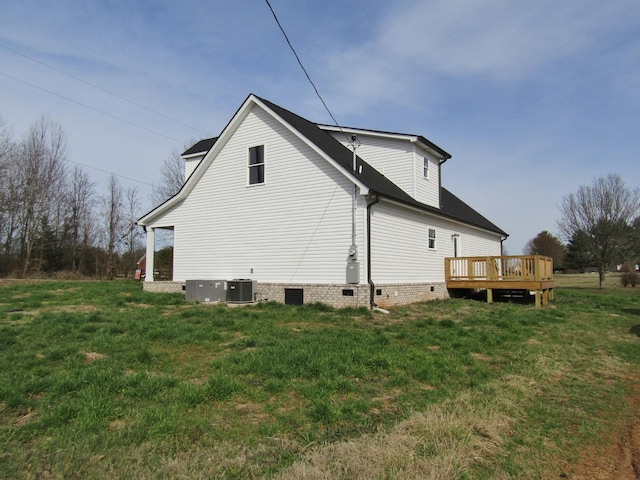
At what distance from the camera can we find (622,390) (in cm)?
564

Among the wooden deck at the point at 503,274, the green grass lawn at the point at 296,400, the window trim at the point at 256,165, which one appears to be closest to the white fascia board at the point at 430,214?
the wooden deck at the point at 503,274

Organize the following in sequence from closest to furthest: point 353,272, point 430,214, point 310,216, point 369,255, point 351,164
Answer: point 353,272 → point 369,255 → point 310,216 → point 351,164 → point 430,214

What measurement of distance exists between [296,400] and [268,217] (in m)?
10.4

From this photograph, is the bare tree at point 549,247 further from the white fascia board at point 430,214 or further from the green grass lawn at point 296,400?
the green grass lawn at point 296,400

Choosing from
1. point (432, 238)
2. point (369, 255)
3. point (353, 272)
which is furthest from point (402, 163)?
point (353, 272)

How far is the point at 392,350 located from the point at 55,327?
250 inches

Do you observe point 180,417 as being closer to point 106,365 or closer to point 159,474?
point 159,474

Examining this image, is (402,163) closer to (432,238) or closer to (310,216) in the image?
(432,238)

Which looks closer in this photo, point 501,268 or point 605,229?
point 501,268

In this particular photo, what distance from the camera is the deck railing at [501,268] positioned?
52.7ft

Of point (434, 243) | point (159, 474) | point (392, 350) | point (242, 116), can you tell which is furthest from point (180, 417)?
point (434, 243)

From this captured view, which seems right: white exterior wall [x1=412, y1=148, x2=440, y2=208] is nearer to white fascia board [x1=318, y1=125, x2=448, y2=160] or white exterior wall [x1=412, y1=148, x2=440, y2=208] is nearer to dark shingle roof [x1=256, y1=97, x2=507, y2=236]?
white fascia board [x1=318, y1=125, x2=448, y2=160]

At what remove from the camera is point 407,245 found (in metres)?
15.3

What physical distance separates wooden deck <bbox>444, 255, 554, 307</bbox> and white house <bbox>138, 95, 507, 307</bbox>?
684 mm
